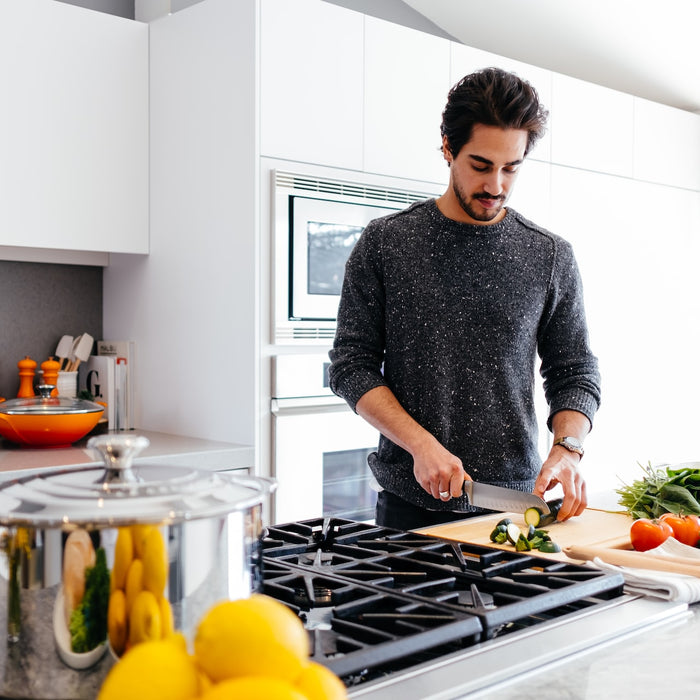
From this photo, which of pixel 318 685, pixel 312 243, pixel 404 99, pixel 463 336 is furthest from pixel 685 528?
pixel 404 99

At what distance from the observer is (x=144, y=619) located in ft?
2.27

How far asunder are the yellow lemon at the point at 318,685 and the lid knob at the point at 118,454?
0.21m

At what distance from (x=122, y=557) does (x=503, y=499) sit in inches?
37.1

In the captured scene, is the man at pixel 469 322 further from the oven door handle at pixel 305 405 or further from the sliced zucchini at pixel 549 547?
the oven door handle at pixel 305 405

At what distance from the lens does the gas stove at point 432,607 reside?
2.71ft

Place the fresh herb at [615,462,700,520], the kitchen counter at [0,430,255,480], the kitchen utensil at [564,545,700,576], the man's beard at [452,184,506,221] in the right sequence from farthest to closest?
the kitchen counter at [0,430,255,480], the man's beard at [452,184,506,221], the fresh herb at [615,462,700,520], the kitchen utensil at [564,545,700,576]

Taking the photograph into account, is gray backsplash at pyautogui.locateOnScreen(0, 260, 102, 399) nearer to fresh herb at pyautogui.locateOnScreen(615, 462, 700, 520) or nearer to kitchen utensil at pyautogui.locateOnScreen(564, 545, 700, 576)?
fresh herb at pyautogui.locateOnScreen(615, 462, 700, 520)

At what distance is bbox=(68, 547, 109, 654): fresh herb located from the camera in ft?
2.27

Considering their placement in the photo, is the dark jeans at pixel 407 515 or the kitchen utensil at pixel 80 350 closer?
the dark jeans at pixel 407 515

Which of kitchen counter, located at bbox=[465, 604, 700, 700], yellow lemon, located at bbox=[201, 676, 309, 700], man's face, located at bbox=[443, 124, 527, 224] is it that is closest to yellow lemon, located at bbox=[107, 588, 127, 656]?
yellow lemon, located at bbox=[201, 676, 309, 700]

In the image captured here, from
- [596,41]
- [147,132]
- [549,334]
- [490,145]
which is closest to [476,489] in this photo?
[549,334]

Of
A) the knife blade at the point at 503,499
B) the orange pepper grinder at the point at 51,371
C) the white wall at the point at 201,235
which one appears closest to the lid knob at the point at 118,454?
the knife blade at the point at 503,499

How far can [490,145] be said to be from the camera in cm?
173

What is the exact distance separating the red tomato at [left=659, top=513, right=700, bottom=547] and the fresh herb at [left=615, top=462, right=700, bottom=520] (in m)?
0.16
